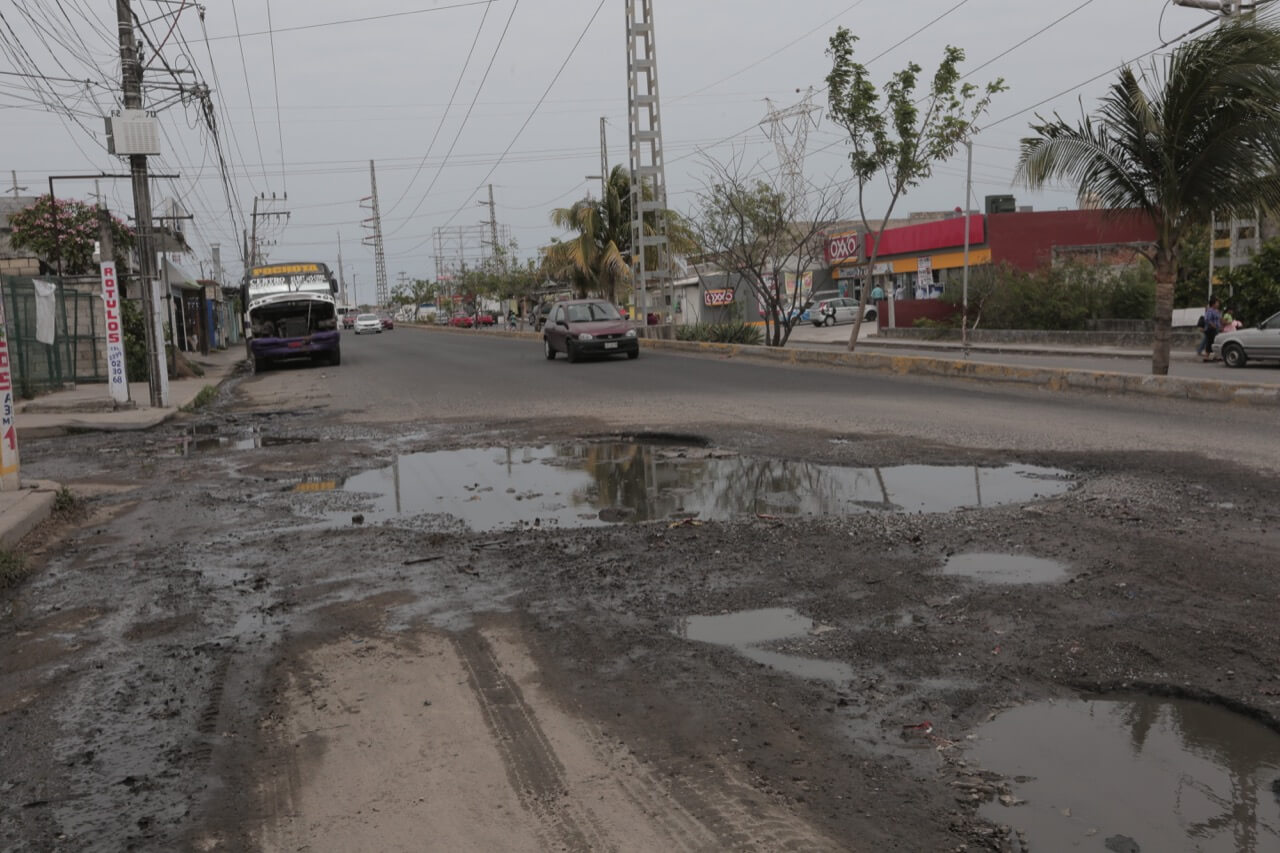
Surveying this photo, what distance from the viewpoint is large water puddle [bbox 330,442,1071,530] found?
7980 millimetres

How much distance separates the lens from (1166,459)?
30.7 ft

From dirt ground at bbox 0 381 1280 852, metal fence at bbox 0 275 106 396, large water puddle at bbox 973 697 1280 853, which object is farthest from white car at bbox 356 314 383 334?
large water puddle at bbox 973 697 1280 853

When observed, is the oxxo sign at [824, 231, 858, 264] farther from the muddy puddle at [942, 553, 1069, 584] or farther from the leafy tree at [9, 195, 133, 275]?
the muddy puddle at [942, 553, 1069, 584]

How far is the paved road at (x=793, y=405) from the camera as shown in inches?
439

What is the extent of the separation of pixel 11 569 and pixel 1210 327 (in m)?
26.5

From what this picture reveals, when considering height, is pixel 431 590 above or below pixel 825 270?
→ below

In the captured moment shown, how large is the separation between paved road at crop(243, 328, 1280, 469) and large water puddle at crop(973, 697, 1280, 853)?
617 centimetres

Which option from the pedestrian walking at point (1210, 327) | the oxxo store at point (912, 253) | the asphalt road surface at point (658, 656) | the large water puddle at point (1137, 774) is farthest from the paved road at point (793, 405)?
the oxxo store at point (912, 253)

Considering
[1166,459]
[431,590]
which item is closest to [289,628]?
[431,590]

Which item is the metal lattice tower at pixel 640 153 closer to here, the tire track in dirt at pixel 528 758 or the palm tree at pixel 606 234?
the palm tree at pixel 606 234

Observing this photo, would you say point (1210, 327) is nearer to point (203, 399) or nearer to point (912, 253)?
point (203, 399)

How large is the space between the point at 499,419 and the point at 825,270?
1687 inches

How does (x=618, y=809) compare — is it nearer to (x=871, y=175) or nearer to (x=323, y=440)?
(x=323, y=440)

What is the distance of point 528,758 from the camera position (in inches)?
149
